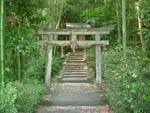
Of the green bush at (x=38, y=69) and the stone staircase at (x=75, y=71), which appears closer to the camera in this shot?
the green bush at (x=38, y=69)

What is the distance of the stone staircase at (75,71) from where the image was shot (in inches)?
355

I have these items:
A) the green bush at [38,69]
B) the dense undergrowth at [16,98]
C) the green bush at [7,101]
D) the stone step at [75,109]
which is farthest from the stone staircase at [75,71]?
the green bush at [7,101]

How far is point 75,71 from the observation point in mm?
10336

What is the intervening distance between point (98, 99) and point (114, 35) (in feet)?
14.4

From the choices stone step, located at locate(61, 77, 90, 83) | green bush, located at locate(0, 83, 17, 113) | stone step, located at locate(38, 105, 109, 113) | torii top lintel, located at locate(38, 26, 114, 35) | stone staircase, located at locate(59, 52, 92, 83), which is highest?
torii top lintel, located at locate(38, 26, 114, 35)

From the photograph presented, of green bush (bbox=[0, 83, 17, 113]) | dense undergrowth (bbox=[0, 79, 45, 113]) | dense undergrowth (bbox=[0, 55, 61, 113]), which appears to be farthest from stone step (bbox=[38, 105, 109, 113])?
green bush (bbox=[0, 83, 17, 113])

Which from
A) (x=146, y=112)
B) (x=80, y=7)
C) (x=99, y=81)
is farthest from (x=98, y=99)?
(x=80, y=7)

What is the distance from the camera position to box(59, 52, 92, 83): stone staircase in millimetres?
9023

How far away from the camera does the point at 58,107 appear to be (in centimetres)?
531

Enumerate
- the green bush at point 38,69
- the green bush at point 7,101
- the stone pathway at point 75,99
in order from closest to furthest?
the green bush at point 7,101, the stone pathway at point 75,99, the green bush at point 38,69

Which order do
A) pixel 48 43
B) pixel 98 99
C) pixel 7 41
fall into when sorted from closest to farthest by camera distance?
pixel 7 41 < pixel 98 99 < pixel 48 43

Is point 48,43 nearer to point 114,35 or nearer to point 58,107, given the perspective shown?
point 58,107

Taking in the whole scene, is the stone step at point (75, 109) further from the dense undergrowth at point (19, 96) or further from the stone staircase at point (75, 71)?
the stone staircase at point (75, 71)

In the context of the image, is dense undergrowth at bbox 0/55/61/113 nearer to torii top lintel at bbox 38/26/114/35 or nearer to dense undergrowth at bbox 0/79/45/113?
dense undergrowth at bbox 0/79/45/113
